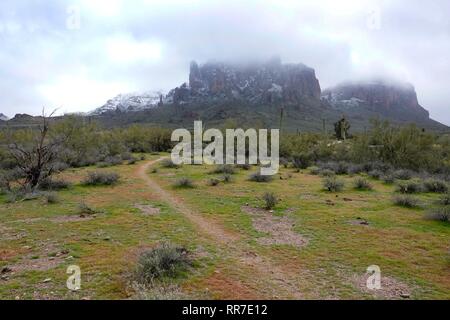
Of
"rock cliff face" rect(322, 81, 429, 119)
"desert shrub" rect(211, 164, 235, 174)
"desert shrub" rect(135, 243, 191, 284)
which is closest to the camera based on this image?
"desert shrub" rect(135, 243, 191, 284)

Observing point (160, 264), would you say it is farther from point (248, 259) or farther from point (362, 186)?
point (362, 186)

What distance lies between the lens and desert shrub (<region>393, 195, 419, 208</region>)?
13.5 meters

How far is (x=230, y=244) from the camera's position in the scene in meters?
8.87

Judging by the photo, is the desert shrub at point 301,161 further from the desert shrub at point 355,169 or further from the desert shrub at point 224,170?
the desert shrub at point 224,170

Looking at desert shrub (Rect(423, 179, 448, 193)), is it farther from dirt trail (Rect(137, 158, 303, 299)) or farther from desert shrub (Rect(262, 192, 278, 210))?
dirt trail (Rect(137, 158, 303, 299))

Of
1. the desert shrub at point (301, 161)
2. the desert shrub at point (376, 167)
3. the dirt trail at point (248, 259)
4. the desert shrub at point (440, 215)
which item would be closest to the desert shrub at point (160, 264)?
the dirt trail at point (248, 259)

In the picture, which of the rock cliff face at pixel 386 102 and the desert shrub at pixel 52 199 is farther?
the rock cliff face at pixel 386 102

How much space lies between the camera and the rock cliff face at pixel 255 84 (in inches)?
5768

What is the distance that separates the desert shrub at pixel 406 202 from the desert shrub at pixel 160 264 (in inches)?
388

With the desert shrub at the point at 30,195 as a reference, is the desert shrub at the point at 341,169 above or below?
above

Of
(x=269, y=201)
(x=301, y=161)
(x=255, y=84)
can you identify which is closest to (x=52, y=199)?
(x=269, y=201)

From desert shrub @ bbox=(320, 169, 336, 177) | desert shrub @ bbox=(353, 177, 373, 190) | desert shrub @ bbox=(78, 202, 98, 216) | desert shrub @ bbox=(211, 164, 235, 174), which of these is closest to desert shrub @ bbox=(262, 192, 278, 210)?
desert shrub @ bbox=(78, 202, 98, 216)

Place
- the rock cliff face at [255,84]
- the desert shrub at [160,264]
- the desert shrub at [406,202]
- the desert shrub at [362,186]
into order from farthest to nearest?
the rock cliff face at [255,84] → the desert shrub at [362,186] → the desert shrub at [406,202] → the desert shrub at [160,264]

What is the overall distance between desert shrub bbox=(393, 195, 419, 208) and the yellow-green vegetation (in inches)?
11.1
